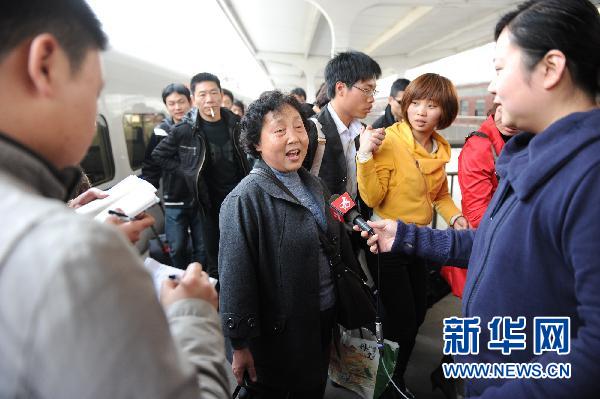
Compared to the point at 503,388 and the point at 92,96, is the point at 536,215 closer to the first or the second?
the point at 503,388

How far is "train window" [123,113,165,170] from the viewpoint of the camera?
429cm

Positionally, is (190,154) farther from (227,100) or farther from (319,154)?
(227,100)

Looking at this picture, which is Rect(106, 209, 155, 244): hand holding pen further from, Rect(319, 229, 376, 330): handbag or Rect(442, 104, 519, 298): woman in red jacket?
Rect(442, 104, 519, 298): woman in red jacket

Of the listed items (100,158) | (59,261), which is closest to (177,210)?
(100,158)

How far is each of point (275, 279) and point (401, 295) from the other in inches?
37.3

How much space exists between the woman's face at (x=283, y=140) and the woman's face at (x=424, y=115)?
0.91 m

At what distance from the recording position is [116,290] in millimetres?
446

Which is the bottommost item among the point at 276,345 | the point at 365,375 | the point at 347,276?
the point at 365,375

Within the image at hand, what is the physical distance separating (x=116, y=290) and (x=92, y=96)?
0.36 meters

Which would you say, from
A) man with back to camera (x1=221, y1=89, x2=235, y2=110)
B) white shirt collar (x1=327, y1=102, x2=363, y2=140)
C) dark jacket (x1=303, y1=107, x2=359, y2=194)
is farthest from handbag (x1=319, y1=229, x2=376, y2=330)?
man with back to camera (x1=221, y1=89, x2=235, y2=110)

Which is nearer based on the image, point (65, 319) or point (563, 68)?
point (65, 319)

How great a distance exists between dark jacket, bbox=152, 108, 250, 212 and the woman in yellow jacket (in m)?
1.67

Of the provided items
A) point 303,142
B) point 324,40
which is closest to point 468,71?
point 303,142

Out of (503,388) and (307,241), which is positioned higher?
(307,241)
